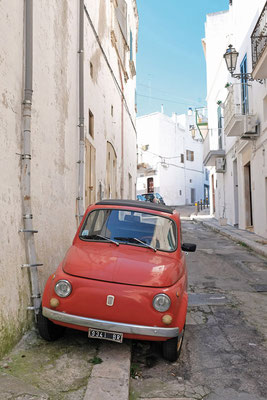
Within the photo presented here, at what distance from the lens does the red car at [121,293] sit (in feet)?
11.0

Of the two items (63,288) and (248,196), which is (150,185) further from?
(63,288)

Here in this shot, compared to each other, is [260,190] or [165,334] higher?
[260,190]

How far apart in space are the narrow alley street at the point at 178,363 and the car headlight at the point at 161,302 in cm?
62

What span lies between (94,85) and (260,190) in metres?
7.50

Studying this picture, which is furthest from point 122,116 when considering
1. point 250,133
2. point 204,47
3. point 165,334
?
point 204,47

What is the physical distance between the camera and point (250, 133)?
13.3 meters

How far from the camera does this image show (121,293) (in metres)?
3.40

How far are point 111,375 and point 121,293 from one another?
0.72m

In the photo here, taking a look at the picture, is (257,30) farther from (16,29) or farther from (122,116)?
(16,29)

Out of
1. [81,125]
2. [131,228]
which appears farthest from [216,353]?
[81,125]

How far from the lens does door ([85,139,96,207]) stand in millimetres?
8344

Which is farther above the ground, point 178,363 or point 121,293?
point 121,293

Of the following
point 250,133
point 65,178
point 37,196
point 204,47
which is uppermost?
point 204,47

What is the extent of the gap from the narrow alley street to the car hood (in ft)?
2.61
